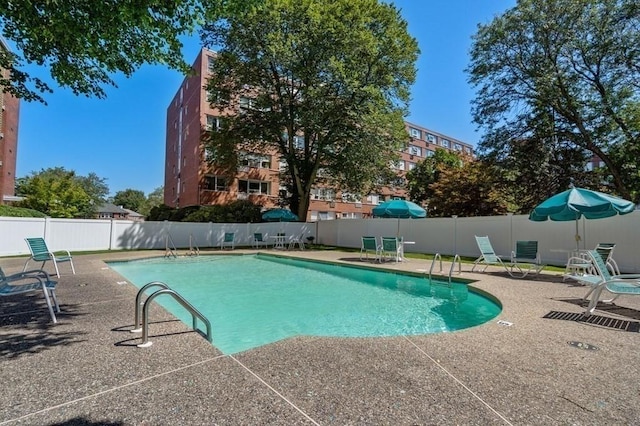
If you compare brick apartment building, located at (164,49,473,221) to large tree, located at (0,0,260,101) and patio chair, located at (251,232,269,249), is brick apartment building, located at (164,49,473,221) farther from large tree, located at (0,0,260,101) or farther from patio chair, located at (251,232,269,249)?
large tree, located at (0,0,260,101)

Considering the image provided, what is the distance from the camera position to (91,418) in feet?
7.69

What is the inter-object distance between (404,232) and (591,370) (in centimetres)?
1640

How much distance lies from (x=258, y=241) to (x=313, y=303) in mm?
13479

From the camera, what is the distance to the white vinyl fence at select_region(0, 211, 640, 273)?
12.2m

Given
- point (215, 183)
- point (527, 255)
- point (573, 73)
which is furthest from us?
point (215, 183)

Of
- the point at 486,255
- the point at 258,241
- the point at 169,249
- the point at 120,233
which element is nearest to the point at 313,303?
the point at 486,255

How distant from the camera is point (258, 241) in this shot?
20922 mm

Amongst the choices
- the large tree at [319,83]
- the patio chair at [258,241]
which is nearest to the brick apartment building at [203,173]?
the large tree at [319,83]

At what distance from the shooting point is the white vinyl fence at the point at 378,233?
12216 millimetres

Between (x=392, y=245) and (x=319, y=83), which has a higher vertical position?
(x=319, y=83)

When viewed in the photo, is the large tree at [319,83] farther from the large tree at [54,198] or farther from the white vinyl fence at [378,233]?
the large tree at [54,198]

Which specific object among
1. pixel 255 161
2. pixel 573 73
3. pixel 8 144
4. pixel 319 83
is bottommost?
pixel 255 161

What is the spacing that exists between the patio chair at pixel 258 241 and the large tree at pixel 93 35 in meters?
13.5

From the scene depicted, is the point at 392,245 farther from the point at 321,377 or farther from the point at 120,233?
the point at 120,233
